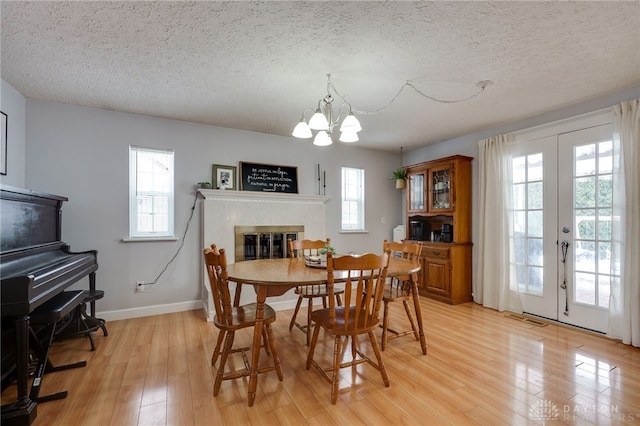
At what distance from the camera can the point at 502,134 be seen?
3.90 m

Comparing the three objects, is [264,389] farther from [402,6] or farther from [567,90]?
[567,90]

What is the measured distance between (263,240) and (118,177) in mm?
1842

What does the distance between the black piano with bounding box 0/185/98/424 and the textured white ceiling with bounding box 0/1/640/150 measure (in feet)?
3.61

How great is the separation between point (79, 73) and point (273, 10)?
1917 mm

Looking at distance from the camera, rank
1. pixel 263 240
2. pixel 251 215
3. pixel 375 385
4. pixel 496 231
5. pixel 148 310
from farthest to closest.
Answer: pixel 263 240, pixel 251 215, pixel 496 231, pixel 148 310, pixel 375 385

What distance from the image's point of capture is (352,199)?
5160 millimetres

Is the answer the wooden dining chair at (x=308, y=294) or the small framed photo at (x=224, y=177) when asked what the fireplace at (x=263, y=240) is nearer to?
the small framed photo at (x=224, y=177)

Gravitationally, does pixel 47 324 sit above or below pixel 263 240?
below

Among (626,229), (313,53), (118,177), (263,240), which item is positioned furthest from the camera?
(263,240)

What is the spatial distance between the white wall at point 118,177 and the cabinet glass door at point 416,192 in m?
2.29

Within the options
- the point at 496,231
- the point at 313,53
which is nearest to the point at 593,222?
the point at 496,231

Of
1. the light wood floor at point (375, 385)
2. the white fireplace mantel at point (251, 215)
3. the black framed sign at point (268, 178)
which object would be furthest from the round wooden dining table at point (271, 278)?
the black framed sign at point (268, 178)

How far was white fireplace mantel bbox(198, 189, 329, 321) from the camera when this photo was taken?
12.3 feet

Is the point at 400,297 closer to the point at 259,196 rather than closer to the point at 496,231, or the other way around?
the point at 496,231
